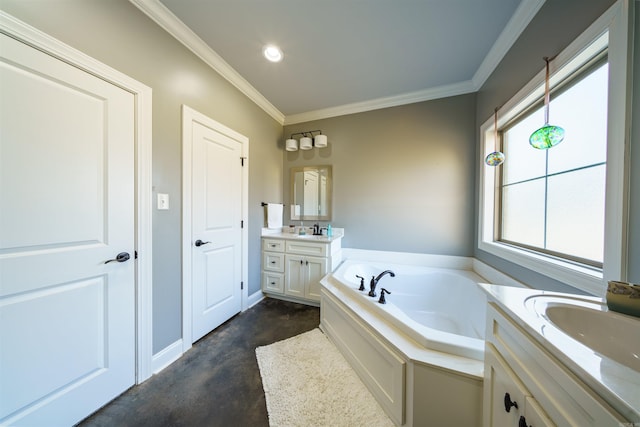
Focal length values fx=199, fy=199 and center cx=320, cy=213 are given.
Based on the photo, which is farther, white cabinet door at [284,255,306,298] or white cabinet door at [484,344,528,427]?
white cabinet door at [284,255,306,298]

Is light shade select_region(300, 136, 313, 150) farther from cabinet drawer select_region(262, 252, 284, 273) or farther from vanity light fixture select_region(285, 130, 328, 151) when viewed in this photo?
cabinet drawer select_region(262, 252, 284, 273)

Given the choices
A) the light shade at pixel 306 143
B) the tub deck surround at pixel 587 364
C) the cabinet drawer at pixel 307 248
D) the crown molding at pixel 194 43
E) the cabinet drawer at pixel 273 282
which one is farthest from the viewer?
the light shade at pixel 306 143

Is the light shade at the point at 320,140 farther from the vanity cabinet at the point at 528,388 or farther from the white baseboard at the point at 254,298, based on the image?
the vanity cabinet at the point at 528,388

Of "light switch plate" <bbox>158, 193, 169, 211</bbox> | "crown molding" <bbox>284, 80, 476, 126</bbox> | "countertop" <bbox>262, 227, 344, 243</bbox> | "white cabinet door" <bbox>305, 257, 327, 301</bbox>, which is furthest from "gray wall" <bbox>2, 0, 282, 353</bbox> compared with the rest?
"white cabinet door" <bbox>305, 257, 327, 301</bbox>

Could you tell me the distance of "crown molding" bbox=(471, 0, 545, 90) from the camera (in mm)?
1247

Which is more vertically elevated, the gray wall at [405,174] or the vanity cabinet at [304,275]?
the gray wall at [405,174]

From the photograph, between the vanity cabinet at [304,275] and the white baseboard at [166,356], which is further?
the vanity cabinet at [304,275]

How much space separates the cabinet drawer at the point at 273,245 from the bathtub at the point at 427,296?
0.78 meters

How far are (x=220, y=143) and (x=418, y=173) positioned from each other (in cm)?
213

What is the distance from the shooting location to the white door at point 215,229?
1.67m

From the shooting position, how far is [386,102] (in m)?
2.38

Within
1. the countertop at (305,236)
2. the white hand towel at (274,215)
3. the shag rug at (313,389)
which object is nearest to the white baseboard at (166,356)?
the shag rug at (313,389)

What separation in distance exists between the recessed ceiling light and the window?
1960 mm

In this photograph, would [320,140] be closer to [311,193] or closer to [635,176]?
[311,193]
